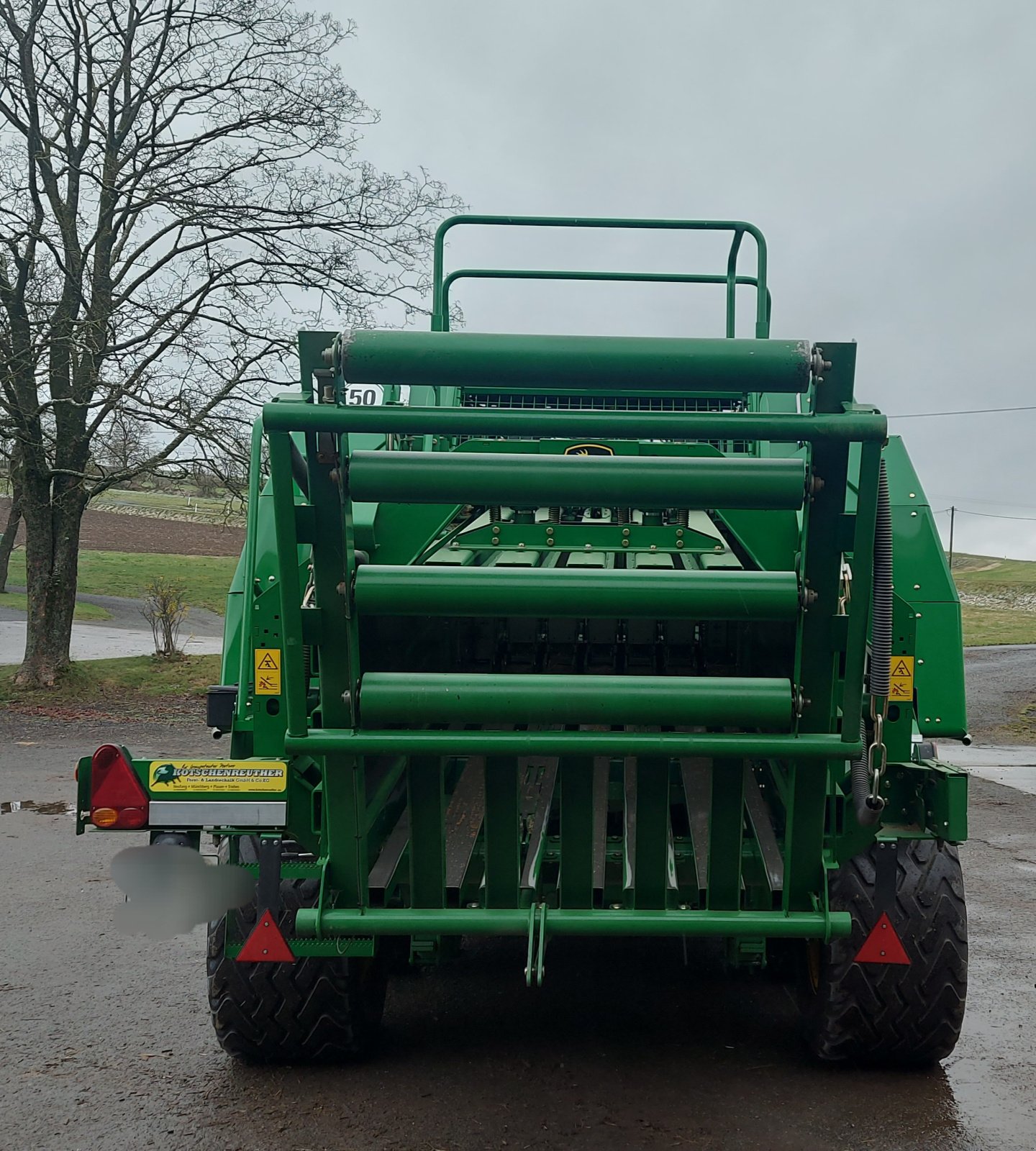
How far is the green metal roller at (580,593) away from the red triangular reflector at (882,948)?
3.37 ft

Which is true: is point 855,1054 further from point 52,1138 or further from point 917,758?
point 52,1138

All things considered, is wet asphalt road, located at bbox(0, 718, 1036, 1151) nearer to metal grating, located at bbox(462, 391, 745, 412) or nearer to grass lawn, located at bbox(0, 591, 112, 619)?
metal grating, located at bbox(462, 391, 745, 412)

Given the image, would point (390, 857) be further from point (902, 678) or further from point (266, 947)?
point (902, 678)

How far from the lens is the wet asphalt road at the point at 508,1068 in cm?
326

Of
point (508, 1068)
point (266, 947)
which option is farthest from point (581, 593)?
point (508, 1068)

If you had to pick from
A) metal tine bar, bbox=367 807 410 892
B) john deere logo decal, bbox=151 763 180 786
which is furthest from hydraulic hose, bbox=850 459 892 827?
john deere logo decal, bbox=151 763 180 786

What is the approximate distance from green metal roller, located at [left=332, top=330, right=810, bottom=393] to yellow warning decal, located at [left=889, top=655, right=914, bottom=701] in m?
1.07

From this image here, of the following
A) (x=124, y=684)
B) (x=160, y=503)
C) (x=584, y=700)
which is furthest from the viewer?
(x=160, y=503)

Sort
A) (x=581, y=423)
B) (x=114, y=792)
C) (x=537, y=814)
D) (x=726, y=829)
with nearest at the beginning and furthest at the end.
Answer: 1. (x=581, y=423)
2. (x=114, y=792)
3. (x=726, y=829)
4. (x=537, y=814)

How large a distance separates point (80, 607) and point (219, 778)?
26.3 m

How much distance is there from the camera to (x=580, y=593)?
9.98ft

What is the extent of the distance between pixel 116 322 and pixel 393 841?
12.1 meters

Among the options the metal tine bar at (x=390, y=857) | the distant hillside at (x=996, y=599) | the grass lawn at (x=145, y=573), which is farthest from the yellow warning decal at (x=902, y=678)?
the grass lawn at (x=145, y=573)

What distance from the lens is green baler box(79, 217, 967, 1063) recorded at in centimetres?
282
